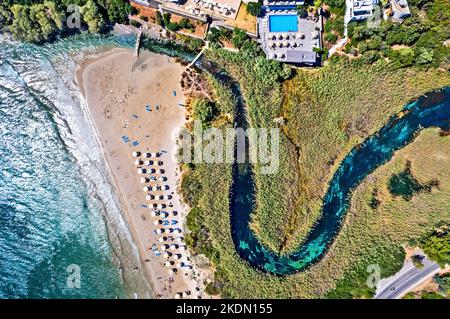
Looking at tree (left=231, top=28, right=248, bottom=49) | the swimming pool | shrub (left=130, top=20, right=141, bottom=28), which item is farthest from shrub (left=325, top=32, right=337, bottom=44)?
shrub (left=130, top=20, right=141, bottom=28)

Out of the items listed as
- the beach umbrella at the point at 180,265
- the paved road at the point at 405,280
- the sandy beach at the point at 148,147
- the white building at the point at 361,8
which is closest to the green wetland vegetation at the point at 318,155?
the paved road at the point at 405,280

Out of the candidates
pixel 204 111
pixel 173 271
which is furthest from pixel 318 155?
pixel 173 271

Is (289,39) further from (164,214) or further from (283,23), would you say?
(164,214)

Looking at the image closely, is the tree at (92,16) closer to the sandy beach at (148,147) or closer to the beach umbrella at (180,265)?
the sandy beach at (148,147)

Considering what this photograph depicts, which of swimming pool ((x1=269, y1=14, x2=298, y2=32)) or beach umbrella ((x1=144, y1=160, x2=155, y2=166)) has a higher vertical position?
swimming pool ((x1=269, y1=14, x2=298, y2=32))

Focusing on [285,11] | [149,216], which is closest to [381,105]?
[285,11]

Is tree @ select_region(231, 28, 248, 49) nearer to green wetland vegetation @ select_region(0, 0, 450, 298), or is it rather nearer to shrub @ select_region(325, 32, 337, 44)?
green wetland vegetation @ select_region(0, 0, 450, 298)
